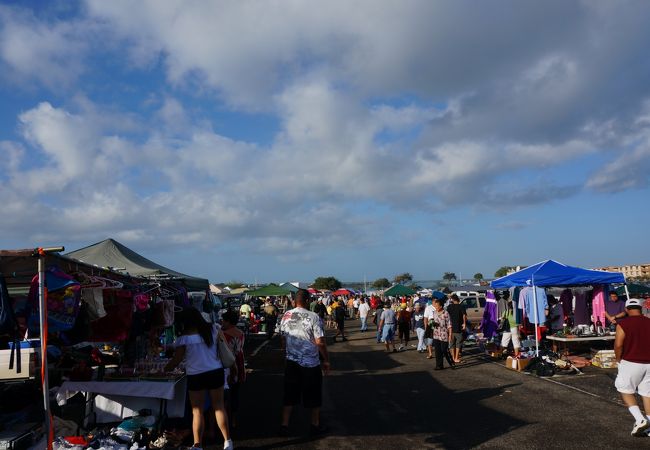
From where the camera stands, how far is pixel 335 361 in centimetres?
1498

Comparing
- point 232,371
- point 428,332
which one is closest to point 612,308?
point 428,332

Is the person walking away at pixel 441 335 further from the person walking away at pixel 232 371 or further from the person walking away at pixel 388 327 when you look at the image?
the person walking away at pixel 232 371

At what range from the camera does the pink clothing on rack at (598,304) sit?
14.3 meters

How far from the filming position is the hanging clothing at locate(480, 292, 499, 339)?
15766mm

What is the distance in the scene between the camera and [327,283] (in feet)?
323

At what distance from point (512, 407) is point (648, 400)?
223 centimetres

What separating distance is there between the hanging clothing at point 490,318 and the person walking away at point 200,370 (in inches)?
452

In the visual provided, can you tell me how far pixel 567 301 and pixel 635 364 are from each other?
9917 mm

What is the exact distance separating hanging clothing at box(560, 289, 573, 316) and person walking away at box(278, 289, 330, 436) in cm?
1167

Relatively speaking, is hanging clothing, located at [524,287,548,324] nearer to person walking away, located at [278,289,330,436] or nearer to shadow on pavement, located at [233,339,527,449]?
shadow on pavement, located at [233,339,527,449]

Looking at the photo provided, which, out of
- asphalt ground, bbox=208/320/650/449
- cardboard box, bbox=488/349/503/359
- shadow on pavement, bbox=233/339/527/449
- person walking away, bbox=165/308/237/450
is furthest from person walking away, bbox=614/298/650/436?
cardboard box, bbox=488/349/503/359

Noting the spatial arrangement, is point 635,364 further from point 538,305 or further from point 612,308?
point 612,308

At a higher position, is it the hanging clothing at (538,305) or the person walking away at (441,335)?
the hanging clothing at (538,305)

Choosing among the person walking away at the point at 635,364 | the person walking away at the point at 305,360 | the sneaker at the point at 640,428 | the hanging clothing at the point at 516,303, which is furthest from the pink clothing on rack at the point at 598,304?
the person walking away at the point at 305,360
